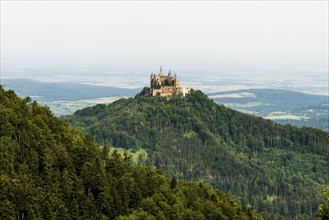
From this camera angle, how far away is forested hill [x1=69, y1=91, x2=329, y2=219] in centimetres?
11881

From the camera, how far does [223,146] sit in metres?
138

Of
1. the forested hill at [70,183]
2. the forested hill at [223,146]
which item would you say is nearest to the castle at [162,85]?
the forested hill at [223,146]

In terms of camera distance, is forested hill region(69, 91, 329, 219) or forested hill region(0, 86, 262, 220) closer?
forested hill region(0, 86, 262, 220)

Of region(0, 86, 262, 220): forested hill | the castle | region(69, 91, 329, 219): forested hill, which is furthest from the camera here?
the castle

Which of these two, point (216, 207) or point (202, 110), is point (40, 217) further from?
point (202, 110)

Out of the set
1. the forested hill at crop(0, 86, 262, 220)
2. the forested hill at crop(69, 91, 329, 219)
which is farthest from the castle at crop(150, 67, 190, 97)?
the forested hill at crop(0, 86, 262, 220)

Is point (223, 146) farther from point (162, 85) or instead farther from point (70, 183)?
point (70, 183)

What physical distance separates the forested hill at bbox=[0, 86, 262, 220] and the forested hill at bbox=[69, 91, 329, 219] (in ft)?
208

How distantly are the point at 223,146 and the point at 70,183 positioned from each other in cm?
10064

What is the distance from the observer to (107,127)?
130750mm

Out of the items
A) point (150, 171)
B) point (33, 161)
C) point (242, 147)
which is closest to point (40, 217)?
point (33, 161)

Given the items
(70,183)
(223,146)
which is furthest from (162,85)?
(70,183)

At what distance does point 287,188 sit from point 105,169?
83.3 m

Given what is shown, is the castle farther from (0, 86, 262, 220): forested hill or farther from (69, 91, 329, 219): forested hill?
(0, 86, 262, 220): forested hill
